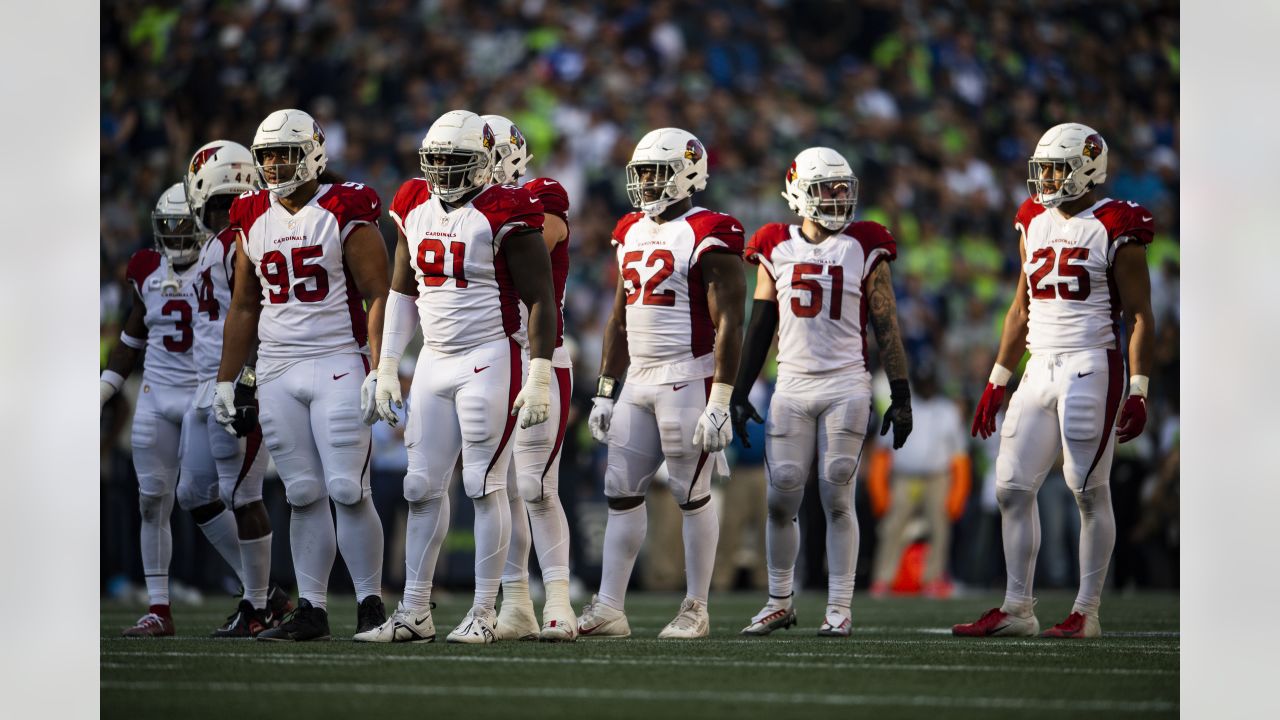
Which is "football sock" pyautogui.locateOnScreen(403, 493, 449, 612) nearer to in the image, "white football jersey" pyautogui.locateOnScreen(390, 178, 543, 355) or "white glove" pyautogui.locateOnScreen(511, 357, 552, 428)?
"white glove" pyautogui.locateOnScreen(511, 357, 552, 428)

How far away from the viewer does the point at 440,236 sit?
5684 millimetres

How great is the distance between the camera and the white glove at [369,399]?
5672 mm

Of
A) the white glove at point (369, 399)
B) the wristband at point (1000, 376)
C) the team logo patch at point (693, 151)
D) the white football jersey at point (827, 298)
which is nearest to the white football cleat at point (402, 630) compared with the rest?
the white glove at point (369, 399)

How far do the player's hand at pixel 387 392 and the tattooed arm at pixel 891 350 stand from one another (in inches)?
74.0

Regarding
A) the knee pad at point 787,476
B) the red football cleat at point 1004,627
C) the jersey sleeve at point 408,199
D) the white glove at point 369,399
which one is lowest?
the red football cleat at point 1004,627

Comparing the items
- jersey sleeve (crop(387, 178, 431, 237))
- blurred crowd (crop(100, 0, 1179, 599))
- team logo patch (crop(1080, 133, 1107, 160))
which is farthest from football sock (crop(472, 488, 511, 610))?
blurred crowd (crop(100, 0, 1179, 599))

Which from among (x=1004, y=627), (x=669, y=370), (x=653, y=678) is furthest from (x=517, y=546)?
(x=1004, y=627)

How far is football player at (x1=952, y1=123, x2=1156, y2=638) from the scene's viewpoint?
20.2 feet

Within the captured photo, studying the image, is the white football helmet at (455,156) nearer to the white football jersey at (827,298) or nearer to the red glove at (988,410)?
the white football jersey at (827,298)

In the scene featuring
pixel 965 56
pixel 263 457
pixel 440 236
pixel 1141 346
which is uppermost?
pixel 965 56

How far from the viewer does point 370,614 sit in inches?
229
